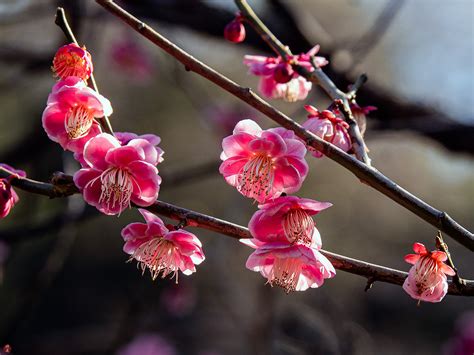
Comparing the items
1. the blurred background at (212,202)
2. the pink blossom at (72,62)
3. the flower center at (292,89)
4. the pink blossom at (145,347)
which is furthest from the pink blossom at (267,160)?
the pink blossom at (145,347)

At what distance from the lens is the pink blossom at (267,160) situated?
3.21 ft

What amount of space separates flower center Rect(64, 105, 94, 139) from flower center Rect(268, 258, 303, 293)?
0.33 m

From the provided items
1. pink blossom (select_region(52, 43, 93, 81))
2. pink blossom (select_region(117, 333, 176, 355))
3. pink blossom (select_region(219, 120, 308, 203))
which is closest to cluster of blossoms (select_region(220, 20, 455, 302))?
pink blossom (select_region(219, 120, 308, 203))

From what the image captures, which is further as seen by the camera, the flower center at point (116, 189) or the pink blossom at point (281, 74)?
the pink blossom at point (281, 74)

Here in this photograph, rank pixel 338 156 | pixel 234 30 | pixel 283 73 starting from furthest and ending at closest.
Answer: pixel 234 30 < pixel 283 73 < pixel 338 156

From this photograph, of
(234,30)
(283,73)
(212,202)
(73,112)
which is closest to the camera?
(73,112)

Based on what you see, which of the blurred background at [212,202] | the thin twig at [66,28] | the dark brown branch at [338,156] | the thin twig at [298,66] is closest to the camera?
the dark brown branch at [338,156]

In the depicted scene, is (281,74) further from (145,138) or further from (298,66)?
(145,138)

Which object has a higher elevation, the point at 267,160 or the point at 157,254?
the point at 267,160

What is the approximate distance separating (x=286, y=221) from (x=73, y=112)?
13.2 inches

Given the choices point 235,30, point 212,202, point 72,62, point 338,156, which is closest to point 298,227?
point 338,156

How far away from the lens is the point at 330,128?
3.44 feet

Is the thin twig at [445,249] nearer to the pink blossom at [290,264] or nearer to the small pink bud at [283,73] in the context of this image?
the pink blossom at [290,264]

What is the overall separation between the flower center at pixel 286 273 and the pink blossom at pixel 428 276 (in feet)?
0.51
